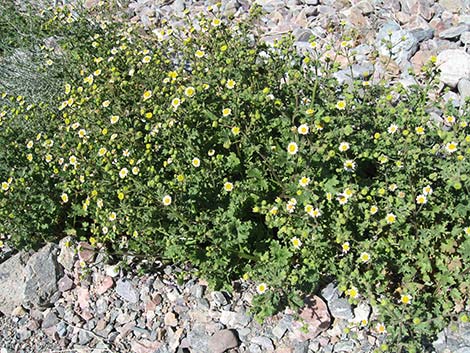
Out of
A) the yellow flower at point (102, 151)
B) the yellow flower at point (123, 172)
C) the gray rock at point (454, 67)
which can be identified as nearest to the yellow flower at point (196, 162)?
the yellow flower at point (123, 172)

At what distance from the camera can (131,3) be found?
7324 millimetres

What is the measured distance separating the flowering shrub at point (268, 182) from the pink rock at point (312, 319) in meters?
0.13

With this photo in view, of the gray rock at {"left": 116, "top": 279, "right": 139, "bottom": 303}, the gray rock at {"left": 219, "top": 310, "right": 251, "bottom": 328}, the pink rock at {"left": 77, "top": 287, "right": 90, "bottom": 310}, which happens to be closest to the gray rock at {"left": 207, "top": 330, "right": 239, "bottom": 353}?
the gray rock at {"left": 219, "top": 310, "right": 251, "bottom": 328}

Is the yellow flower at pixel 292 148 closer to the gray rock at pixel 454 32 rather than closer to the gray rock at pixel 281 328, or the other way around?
the gray rock at pixel 281 328

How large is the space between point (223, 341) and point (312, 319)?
1.84 ft

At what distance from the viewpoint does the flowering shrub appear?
141 inches

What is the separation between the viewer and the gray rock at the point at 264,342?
3.82 metres

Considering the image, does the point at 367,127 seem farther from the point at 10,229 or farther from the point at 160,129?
the point at 10,229

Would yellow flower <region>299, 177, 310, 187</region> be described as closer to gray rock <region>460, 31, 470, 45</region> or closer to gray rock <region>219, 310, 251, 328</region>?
gray rock <region>219, 310, 251, 328</region>

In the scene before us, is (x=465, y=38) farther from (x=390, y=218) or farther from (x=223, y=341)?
(x=223, y=341)

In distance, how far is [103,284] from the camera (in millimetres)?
4484

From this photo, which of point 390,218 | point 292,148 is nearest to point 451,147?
point 390,218

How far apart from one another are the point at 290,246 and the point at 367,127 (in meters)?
0.93

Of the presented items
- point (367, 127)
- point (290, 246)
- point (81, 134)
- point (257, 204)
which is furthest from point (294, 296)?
point (81, 134)
